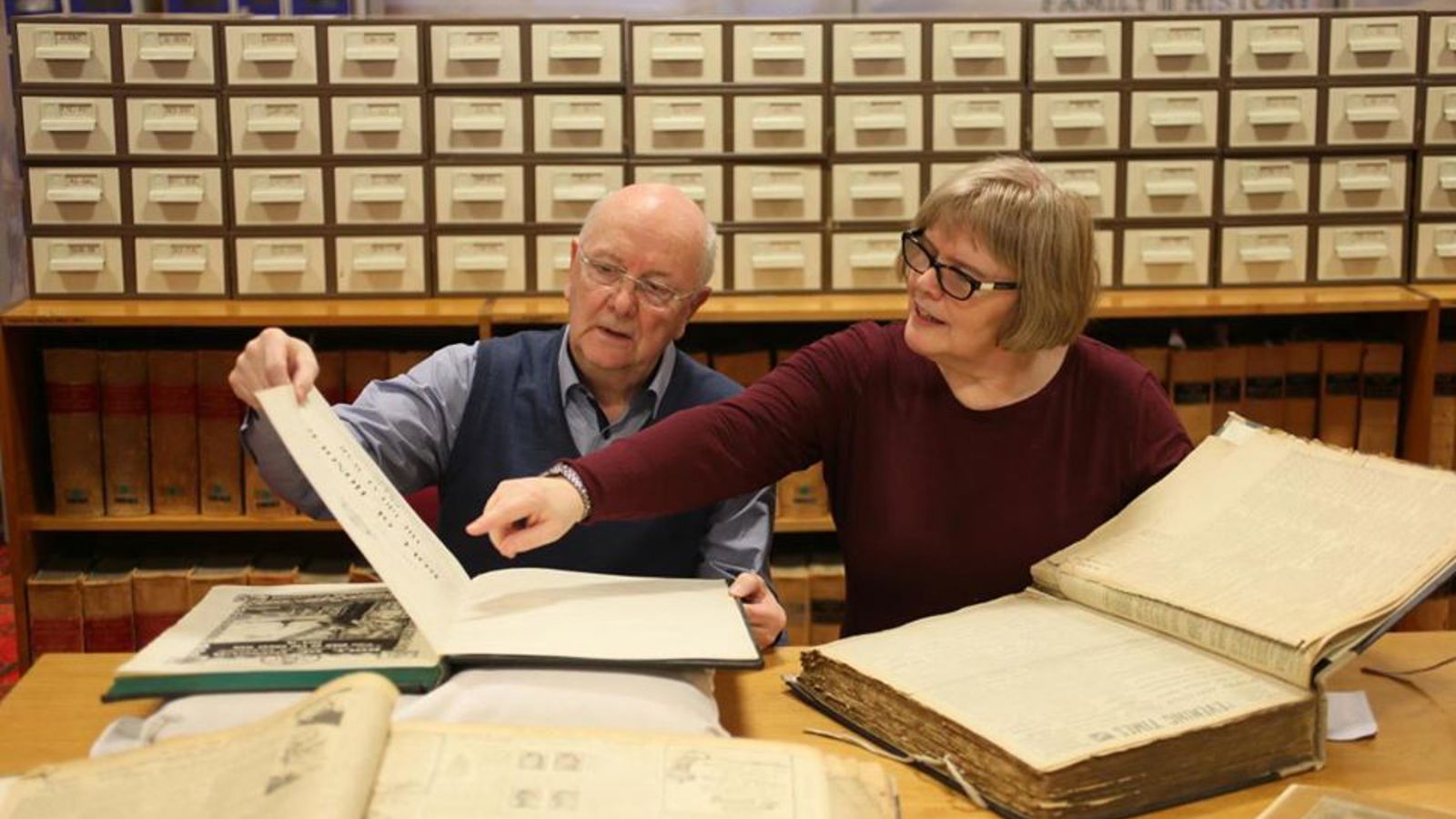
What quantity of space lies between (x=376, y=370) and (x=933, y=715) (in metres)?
2.02

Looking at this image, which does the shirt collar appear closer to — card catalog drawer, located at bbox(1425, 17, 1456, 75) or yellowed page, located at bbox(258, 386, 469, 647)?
yellowed page, located at bbox(258, 386, 469, 647)

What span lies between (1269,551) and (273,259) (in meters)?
2.13

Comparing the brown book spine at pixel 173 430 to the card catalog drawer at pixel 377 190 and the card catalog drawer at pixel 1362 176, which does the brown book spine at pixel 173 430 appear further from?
the card catalog drawer at pixel 1362 176

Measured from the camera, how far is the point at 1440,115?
9.62 ft

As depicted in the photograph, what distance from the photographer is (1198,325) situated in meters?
3.10

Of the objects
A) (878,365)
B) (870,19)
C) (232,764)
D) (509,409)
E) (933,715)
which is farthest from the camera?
(870,19)

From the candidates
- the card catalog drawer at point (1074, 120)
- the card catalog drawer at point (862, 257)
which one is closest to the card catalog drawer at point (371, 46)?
the card catalog drawer at point (862, 257)

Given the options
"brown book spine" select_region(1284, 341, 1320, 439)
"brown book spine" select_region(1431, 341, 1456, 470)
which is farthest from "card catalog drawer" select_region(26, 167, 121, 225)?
"brown book spine" select_region(1431, 341, 1456, 470)

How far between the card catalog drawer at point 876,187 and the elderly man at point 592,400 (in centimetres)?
106

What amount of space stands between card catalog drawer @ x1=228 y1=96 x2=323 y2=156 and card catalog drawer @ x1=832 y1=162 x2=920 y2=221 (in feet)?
3.38

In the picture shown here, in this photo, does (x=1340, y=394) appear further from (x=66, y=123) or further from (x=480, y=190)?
(x=66, y=123)

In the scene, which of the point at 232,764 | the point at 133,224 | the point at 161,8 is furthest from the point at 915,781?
the point at 161,8

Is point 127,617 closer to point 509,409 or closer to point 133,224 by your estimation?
point 133,224

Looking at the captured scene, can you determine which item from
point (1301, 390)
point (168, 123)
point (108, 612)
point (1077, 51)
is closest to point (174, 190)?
point (168, 123)
